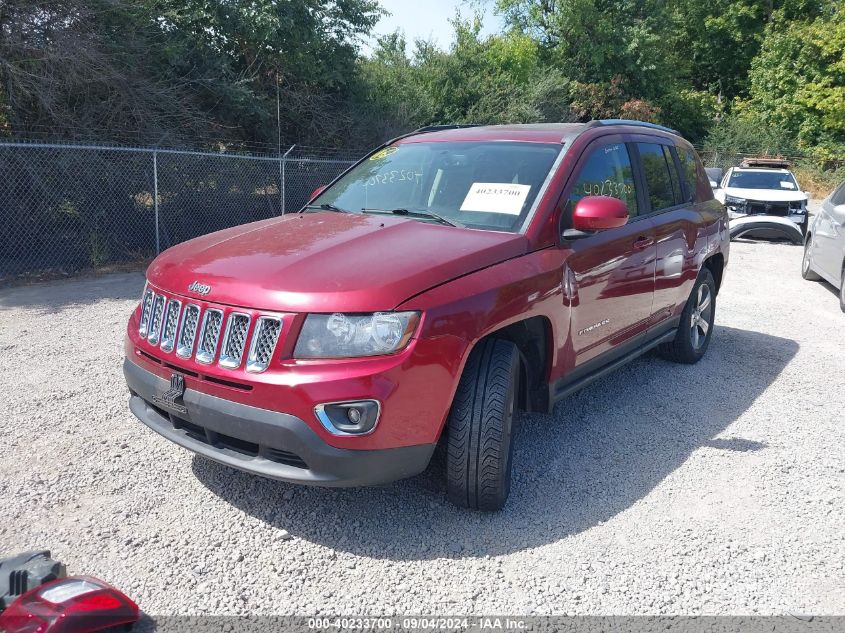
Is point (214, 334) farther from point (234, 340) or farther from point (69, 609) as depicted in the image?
point (69, 609)

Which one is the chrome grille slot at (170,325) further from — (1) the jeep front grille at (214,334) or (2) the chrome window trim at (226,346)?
(2) the chrome window trim at (226,346)

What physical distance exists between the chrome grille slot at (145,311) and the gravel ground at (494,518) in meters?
0.84

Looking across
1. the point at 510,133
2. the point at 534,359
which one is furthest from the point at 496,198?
the point at 534,359

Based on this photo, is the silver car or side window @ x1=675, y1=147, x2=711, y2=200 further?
the silver car

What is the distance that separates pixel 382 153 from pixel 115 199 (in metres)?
6.71

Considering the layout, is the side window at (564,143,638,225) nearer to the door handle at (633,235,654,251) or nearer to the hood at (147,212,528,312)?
the door handle at (633,235,654,251)

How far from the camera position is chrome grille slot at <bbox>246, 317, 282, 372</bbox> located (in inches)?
108

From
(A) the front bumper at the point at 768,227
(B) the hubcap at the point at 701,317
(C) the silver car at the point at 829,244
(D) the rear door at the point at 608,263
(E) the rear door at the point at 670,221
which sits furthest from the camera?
(A) the front bumper at the point at 768,227

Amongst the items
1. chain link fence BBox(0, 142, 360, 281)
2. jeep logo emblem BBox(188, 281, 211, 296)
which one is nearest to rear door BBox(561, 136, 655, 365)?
jeep logo emblem BBox(188, 281, 211, 296)

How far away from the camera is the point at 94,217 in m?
9.63

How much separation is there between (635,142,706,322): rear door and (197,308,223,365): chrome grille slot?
3.10m

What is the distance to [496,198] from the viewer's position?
12.1ft

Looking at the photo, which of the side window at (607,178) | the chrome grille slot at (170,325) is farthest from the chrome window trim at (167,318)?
the side window at (607,178)

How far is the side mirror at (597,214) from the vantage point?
3512 millimetres
